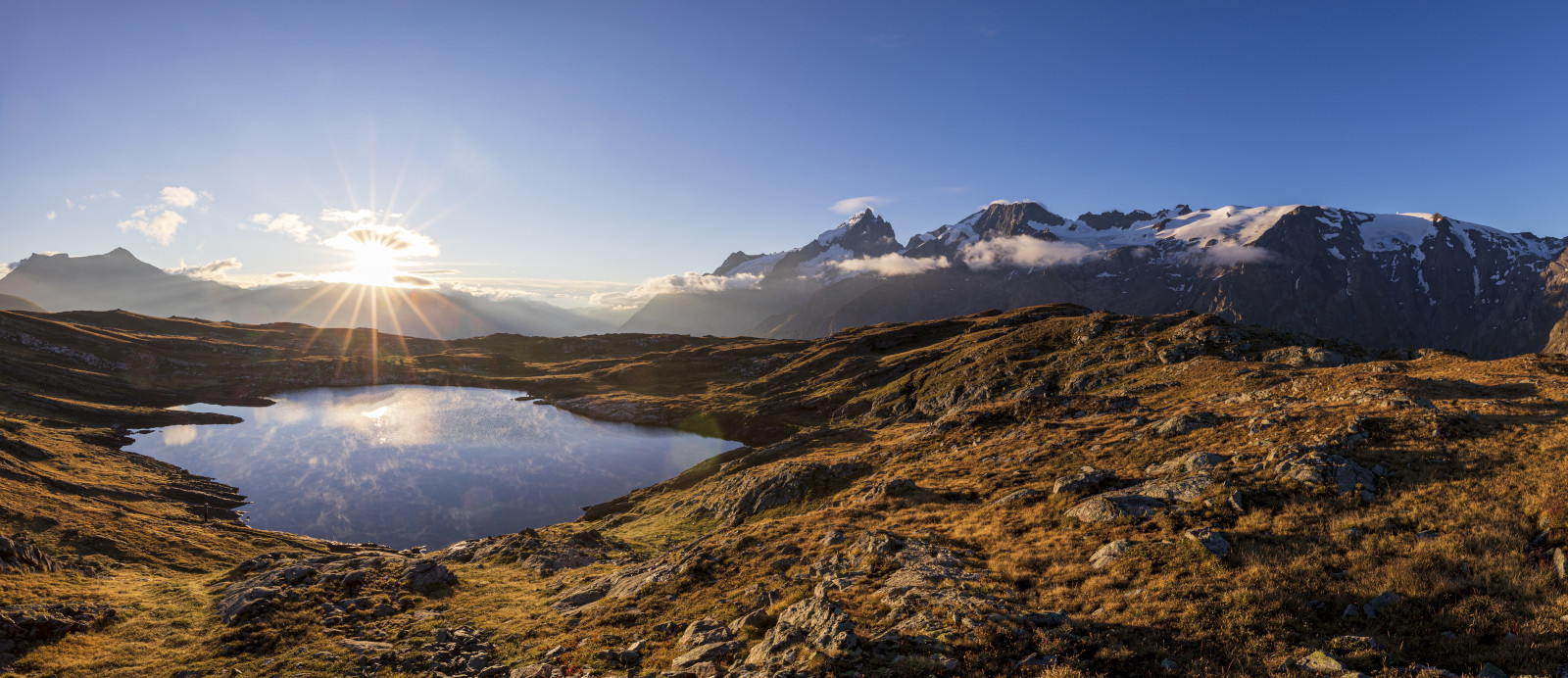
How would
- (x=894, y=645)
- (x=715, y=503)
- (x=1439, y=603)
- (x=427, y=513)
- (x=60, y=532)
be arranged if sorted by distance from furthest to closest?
(x=427, y=513)
(x=715, y=503)
(x=60, y=532)
(x=894, y=645)
(x=1439, y=603)

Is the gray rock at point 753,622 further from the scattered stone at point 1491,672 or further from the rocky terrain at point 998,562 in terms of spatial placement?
the scattered stone at point 1491,672

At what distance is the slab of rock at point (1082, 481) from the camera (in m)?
29.7

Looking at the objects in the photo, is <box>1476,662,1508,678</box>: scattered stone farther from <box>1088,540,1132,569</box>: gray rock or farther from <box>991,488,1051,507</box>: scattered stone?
<box>991,488,1051,507</box>: scattered stone

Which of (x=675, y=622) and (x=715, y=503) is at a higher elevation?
(x=675, y=622)

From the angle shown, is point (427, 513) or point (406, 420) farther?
point (406, 420)

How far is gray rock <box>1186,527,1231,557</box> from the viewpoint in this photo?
64.4ft

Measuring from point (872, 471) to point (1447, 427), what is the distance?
3799cm

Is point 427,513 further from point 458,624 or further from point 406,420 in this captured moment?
point 406,420

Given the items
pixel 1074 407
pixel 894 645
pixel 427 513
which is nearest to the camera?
pixel 894 645

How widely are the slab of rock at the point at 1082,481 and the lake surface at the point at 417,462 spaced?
215 feet

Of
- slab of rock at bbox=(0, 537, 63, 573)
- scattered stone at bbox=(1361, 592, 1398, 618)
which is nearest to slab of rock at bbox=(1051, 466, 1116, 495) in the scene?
scattered stone at bbox=(1361, 592, 1398, 618)

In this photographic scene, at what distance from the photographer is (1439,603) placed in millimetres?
14867

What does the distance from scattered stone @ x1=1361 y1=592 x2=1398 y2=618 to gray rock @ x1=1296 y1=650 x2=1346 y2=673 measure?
332 centimetres

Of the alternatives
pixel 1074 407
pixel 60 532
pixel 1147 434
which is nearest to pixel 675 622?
pixel 1147 434
